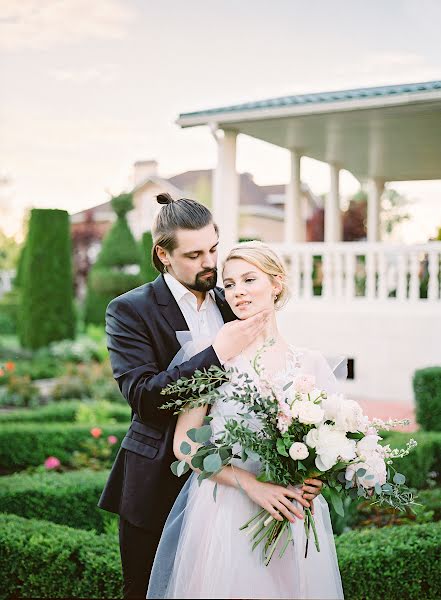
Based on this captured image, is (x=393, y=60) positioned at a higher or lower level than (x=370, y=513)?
higher

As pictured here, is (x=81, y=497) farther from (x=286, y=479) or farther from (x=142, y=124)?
(x=142, y=124)

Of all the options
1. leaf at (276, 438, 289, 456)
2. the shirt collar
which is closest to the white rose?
leaf at (276, 438, 289, 456)

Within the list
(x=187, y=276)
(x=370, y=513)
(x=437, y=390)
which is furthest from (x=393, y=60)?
(x=187, y=276)

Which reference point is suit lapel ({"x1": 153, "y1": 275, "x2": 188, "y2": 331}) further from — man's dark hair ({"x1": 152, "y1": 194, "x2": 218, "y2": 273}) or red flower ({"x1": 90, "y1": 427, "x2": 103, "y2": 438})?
red flower ({"x1": 90, "y1": 427, "x2": 103, "y2": 438})

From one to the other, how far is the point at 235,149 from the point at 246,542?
1000cm

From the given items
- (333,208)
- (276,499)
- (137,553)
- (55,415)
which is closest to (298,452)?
(276,499)

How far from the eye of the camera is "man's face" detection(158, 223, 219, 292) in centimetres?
296

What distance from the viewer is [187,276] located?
9.95 feet

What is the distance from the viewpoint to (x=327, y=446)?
99.5 inches

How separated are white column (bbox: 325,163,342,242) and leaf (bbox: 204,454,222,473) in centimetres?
1313

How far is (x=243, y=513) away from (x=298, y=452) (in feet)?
1.35

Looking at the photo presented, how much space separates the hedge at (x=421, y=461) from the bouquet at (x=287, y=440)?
12.7 ft

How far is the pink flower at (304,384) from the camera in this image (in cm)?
260

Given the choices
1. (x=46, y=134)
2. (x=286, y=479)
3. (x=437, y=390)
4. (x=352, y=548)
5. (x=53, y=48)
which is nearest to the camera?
(x=286, y=479)
